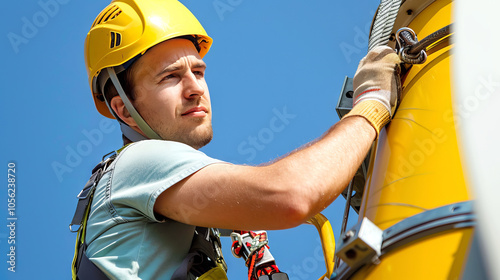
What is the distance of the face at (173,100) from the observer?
3004mm

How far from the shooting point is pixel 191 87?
304 cm

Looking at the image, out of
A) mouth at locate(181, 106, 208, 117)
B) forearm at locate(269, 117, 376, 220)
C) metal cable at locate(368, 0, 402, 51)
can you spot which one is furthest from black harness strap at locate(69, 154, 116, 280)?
metal cable at locate(368, 0, 402, 51)

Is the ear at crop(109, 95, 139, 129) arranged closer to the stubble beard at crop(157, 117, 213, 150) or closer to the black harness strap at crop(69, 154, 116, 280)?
the stubble beard at crop(157, 117, 213, 150)

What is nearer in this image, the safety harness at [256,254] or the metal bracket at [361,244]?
the metal bracket at [361,244]

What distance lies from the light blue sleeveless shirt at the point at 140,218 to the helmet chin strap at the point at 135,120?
1.60ft

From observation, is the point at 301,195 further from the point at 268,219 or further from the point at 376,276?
the point at 376,276

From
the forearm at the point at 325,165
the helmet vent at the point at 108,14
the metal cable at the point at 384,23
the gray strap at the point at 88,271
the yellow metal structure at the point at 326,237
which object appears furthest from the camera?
the helmet vent at the point at 108,14

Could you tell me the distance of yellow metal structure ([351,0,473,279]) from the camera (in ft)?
5.83

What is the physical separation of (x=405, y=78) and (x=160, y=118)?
1.24 metres

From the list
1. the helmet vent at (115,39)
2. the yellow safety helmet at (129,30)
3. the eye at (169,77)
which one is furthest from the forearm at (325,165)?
the helmet vent at (115,39)

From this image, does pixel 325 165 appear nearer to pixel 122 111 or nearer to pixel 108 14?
pixel 122 111

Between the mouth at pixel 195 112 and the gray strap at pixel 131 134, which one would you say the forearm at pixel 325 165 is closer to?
the mouth at pixel 195 112

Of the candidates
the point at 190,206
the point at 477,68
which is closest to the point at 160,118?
the point at 190,206

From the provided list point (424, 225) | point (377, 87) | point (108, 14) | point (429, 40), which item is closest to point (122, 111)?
point (108, 14)
